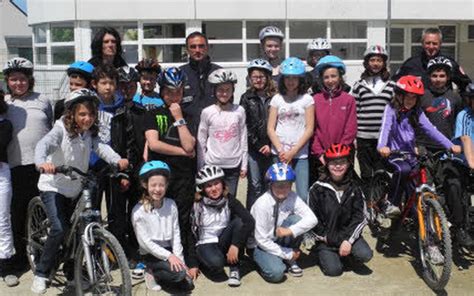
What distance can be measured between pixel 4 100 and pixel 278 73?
9.60 feet

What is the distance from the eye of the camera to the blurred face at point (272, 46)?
6.56 meters

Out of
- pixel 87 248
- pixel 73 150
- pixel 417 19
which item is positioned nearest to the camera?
pixel 87 248

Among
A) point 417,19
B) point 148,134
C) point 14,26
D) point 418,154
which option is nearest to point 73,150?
point 148,134

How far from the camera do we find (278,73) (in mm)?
6387

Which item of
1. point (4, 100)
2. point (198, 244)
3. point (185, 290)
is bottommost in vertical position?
point (185, 290)

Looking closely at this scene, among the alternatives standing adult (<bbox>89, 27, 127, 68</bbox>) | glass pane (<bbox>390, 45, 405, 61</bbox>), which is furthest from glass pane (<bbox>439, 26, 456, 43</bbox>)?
standing adult (<bbox>89, 27, 127, 68</bbox>)

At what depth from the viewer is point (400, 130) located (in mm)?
5738

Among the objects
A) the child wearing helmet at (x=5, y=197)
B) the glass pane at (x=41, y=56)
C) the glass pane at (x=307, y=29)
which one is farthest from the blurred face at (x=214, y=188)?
the glass pane at (x=41, y=56)

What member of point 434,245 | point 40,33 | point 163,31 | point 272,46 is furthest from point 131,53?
point 434,245

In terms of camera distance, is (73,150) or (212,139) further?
(212,139)

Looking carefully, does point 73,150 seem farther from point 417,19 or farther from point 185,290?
point 417,19

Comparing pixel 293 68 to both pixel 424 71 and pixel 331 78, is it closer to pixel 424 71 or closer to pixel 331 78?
pixel 331 78

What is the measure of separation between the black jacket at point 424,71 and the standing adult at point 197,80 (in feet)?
7.62

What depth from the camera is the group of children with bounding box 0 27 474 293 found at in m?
5.11
